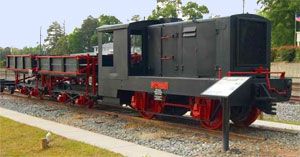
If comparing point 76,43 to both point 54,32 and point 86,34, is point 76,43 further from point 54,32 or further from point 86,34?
point 54,32

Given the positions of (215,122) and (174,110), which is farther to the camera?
(174,110)

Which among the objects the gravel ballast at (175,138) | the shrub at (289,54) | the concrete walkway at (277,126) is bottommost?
the gravel ballast at (175,138)

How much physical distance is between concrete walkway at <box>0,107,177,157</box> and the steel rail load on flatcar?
2.24 metres

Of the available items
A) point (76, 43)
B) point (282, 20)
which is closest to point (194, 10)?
point (282, 20)

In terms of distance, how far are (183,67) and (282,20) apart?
1987 inches

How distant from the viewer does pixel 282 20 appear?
55.1 meters

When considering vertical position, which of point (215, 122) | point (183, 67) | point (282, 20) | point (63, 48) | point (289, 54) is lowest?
point (215, 122)

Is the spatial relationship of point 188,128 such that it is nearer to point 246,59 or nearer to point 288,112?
point 246,59

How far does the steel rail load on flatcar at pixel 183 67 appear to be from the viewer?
8484 mm

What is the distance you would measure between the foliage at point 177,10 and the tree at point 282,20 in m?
11.9

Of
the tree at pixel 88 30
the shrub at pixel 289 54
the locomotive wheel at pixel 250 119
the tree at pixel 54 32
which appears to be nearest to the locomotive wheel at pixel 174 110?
the locomotive wheel at pixel 250 119

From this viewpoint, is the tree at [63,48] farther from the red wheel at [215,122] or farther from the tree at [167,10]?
the red wheel at [215,122]

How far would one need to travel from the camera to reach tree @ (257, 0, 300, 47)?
53812mm

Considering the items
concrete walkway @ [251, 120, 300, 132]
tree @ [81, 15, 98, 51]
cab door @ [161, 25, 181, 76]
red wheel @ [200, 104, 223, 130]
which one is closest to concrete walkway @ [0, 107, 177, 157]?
red wheel @ [200, 104, 223, 130]
